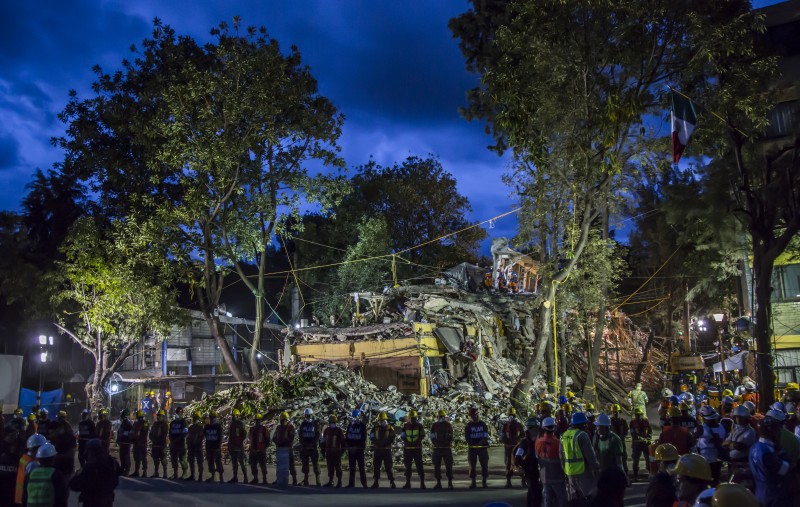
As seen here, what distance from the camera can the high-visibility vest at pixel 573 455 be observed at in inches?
346

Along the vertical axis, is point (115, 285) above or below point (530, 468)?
above

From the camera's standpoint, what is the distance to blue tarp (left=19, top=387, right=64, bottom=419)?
27.6 meters

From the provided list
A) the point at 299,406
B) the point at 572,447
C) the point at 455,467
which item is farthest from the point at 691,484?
the point at 299,406

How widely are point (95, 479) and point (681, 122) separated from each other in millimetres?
14090

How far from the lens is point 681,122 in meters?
15.1

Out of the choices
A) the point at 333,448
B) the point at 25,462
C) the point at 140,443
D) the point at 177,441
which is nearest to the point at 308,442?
the point at 333,448

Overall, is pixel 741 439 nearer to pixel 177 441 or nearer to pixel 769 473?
pixel 769 473

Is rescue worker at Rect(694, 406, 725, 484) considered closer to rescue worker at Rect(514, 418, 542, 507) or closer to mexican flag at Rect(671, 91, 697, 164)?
rescue worker at Rect(514, 418, 542, 507)

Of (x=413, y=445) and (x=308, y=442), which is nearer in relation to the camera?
(x=413, y=445)

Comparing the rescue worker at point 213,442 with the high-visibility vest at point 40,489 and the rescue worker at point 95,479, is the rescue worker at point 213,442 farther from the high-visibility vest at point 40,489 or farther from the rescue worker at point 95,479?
the high-visibility vest at point 40,489

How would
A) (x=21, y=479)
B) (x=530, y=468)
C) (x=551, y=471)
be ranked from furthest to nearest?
(x=530, y=468)
(x=551, y=471)
(x=21, y=479)

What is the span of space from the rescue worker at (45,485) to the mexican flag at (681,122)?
13.7 meters

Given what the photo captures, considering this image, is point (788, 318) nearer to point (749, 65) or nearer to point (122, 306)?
point (749, 65)

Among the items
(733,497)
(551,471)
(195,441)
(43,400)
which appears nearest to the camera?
(733,497)
